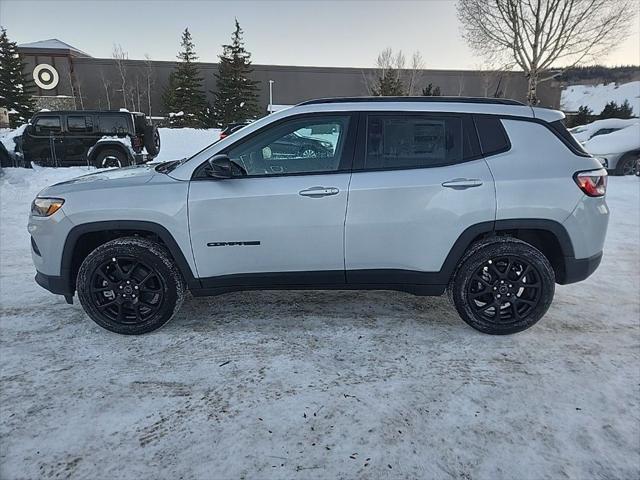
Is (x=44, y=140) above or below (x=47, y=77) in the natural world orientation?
below

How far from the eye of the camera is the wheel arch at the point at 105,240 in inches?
128

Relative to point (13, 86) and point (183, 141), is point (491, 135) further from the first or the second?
point (13, 86)

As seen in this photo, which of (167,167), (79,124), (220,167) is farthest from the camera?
(79,124)

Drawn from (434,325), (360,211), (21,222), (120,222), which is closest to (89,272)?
(120,222)

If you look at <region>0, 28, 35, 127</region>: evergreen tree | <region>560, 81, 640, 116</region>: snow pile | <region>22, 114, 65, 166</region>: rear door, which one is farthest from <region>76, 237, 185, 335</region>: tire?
<region>560, 81, 640, 116</region>: snow pile

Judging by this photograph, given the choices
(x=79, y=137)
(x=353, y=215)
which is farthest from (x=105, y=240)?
(x=79, y=137)

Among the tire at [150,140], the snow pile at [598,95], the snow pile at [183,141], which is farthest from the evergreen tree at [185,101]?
the snow pile at [598,95]

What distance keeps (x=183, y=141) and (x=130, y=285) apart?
74.1ft

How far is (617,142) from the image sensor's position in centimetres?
1178

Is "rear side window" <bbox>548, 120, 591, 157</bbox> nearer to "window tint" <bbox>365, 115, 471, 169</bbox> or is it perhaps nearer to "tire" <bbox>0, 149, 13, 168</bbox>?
"window tint" <bbox>365, 115, 471, 169</bbox>

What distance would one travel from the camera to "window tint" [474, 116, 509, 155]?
130 inches

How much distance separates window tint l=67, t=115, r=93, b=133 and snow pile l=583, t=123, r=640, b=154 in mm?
13916

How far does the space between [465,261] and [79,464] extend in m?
A: 2.81

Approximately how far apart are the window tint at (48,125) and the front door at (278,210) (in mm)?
11229
